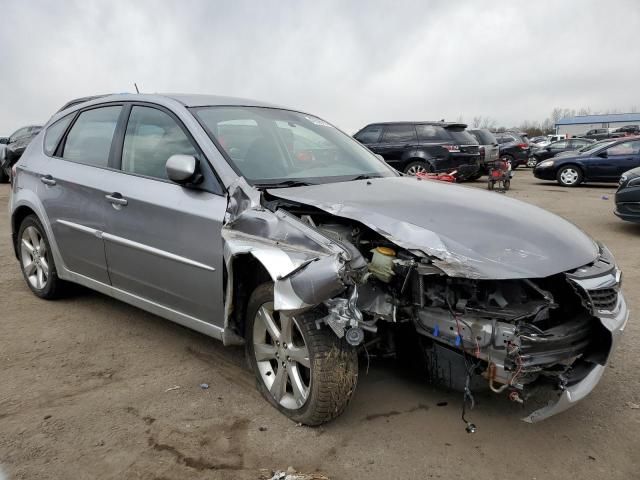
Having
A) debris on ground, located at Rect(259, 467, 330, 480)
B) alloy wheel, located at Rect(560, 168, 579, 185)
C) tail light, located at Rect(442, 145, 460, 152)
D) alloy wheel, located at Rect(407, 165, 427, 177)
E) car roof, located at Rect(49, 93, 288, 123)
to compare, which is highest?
car roof, located at Rect(49, 93, 288, 123)

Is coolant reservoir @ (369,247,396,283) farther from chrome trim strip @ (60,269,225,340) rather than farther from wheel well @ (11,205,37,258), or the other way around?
wheel well @ (11,205,37,258)

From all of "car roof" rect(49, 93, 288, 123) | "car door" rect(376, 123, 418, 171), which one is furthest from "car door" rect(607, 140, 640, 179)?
"car roof" rect(49, 93, 288, 123)

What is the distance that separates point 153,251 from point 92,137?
1392 mm

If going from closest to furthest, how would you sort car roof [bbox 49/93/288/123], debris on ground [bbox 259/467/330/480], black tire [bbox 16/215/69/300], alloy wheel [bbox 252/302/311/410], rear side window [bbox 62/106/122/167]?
debris on ground [bbox 259/467/330/480] < alloy wheel [bbox 252/302/311/410] < car roof [bbox 49/93/288/123] < rear side window [bbox 62/106/122/167] < black tire [bbox 16/215/69/300]

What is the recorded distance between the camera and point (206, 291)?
3.12m

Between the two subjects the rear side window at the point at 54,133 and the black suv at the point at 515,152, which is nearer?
the rear side window at the point at 54,133

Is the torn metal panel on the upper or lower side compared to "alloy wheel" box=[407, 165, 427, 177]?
upper

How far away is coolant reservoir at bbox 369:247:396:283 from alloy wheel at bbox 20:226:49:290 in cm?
320

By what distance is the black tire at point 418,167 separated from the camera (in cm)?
1318

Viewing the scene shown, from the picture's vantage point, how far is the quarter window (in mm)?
3424

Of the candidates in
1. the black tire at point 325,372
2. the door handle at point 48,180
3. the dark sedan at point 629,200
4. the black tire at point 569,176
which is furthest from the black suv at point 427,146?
the black tire at point 325,372

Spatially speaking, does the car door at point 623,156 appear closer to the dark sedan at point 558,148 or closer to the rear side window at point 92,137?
the dark sedan at point 558,148

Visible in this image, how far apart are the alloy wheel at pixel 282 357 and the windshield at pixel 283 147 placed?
833mm

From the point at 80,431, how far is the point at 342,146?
259cm
